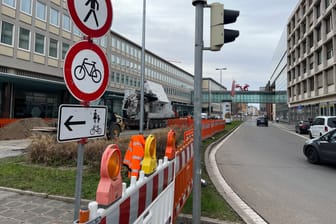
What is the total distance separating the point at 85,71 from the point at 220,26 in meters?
2.33

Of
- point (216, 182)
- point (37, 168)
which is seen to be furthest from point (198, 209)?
point (37, 168)

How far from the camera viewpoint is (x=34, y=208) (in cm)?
466

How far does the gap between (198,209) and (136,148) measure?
76.0 inches

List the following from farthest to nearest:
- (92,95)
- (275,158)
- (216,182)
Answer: (275,158)
(216,182)
(92,95)

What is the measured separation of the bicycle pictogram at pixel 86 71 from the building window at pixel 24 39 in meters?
29.1

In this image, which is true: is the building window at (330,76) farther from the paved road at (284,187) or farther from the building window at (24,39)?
the building window at (24,39)

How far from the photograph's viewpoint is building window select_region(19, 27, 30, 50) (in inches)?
1069

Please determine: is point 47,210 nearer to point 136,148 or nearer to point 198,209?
point 136,148

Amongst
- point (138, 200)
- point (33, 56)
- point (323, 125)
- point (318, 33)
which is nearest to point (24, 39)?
point (33, 56)

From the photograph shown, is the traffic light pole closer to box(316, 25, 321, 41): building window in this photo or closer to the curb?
the curb

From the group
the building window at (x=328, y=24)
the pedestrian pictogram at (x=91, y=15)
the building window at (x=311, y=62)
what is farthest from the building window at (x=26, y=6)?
the building window at (x=311, y=62)

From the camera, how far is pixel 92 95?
92.8 inches

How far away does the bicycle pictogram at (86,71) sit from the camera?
2.22 meters

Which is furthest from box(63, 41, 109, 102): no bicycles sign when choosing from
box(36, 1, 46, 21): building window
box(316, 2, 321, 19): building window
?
box(316, 2, 321, 19): building window
